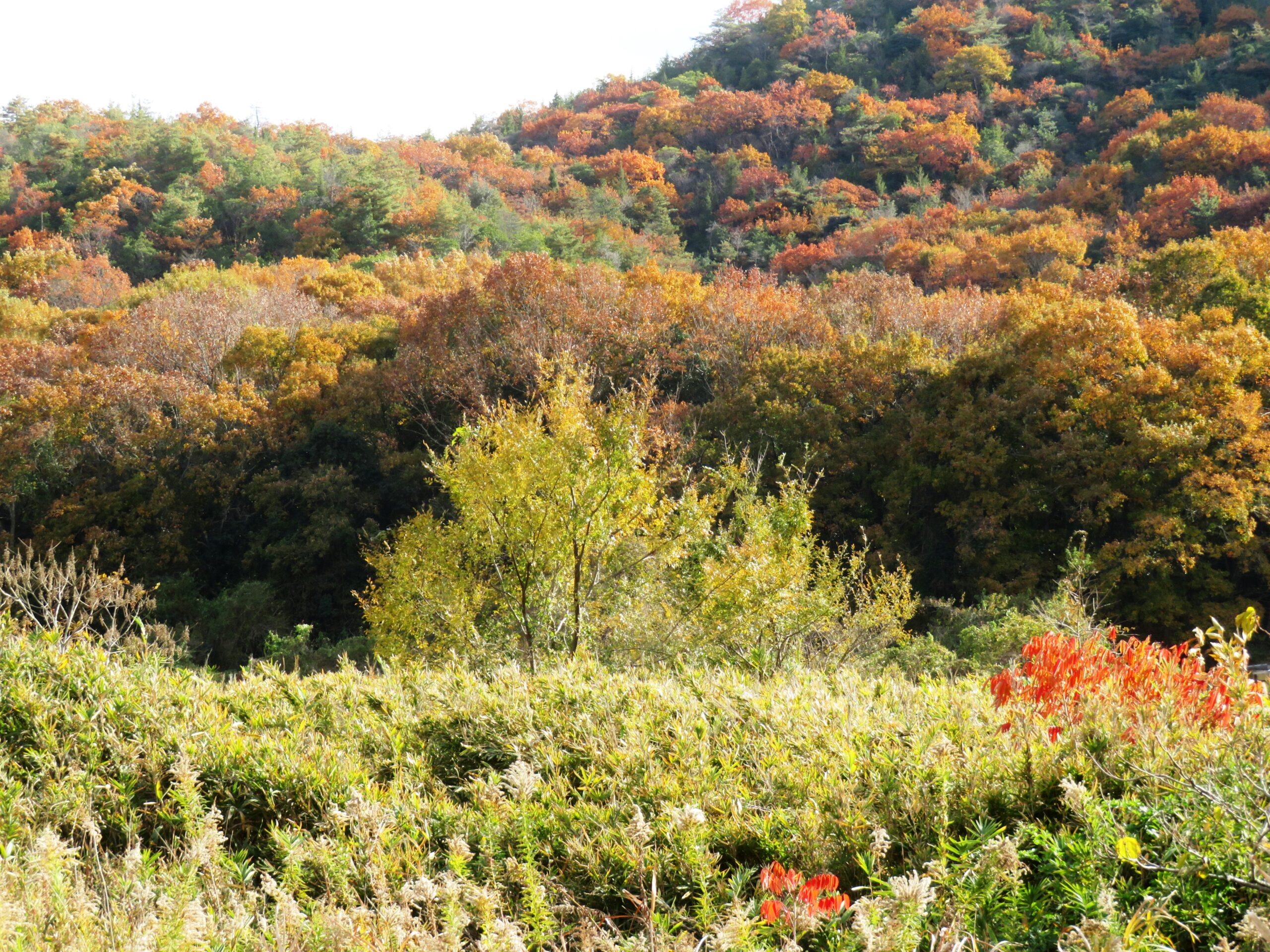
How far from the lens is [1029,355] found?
1912cm

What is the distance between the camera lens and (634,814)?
3664 millimetres

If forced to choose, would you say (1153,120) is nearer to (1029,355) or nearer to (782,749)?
(1029,355)

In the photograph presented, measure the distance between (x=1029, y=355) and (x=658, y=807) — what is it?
18.1 metres

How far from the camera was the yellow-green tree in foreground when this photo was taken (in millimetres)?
8953

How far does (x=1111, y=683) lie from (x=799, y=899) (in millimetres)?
2335

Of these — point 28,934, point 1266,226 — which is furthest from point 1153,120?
point 28,934

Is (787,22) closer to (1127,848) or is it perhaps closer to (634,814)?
(634,814)

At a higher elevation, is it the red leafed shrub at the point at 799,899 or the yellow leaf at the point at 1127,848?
the yellow leaf at the point at 1127,848

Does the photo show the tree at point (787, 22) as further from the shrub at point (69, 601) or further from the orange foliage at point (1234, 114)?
the shrub at point (69, 601)

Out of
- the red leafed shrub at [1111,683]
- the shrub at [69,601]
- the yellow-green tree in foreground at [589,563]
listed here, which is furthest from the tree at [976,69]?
the red leafed shrub at [1111,683]

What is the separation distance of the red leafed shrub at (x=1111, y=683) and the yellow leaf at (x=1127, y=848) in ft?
3.12

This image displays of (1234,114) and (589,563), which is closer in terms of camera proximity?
(589,563)

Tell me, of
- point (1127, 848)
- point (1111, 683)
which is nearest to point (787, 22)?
point (1111, 683)

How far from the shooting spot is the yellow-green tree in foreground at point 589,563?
29.4 ft
